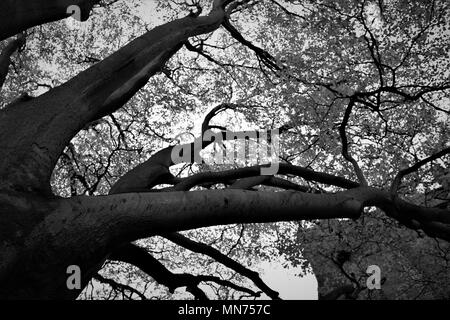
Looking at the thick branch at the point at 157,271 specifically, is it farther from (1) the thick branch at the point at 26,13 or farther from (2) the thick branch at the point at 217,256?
(1) the thick branch at the point at 26,13

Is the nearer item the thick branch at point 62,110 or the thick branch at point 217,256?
the thick branch at point 62,110

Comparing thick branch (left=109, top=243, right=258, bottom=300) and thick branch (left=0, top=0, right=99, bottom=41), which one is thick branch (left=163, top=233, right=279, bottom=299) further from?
thick branch (left=0, top=0, right=99, bottom=41)

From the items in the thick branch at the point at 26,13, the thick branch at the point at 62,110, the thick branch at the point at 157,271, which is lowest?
the thick branch at the point at 157,271

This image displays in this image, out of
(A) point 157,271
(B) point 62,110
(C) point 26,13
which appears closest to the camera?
(B) point 62,110

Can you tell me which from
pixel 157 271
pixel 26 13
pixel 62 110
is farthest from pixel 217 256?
pixel 26 13

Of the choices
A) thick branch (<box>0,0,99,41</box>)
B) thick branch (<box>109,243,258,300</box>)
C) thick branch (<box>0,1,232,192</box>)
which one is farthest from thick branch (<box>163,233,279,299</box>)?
thick branch (<box>0,0,99,41</box>)

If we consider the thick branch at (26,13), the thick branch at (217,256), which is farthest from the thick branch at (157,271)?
the thick branch at (26,13)

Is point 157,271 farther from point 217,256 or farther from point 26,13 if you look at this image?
point 26,13

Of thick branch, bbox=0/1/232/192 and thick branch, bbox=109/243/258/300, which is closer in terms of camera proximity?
thick branch, bbox=0/1/232/192

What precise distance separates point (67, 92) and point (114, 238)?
163cm

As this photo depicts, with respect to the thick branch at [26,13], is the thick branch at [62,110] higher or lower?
lower

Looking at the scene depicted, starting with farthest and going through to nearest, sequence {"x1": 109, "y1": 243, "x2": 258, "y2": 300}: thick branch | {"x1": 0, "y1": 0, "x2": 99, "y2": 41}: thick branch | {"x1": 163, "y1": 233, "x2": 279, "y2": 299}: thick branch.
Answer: {"x1": 163, "y1": 233, "x2": 279, "y2": 299}: thick branch, {"x1": 109, "y1": 243, "x2": 258, "y2": 300}: thick branch, {"x1": 0, "y1": 0, "x2": 99, "y2": 41}: thick branch

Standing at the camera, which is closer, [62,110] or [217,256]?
[62,110]
